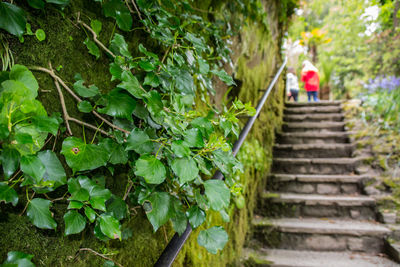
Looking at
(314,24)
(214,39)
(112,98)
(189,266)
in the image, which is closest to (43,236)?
(112,98)

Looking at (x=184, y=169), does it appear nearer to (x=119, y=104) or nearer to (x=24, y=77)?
(x=119, y=104)

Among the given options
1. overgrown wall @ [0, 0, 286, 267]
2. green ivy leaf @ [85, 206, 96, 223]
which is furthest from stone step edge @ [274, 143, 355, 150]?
green ivy leaf @ [85, 206, 96, 223]

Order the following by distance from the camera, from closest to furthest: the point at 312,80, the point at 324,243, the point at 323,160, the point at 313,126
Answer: the point at 324,243 < the point at 323,160 < the point at 313,126 < the point at 312,80

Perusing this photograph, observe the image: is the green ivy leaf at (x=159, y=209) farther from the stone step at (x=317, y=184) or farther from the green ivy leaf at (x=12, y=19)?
the stone step at (x=317, y=184)

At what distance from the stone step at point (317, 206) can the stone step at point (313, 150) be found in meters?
0.74

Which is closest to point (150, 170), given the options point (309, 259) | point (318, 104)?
point (309, 259)

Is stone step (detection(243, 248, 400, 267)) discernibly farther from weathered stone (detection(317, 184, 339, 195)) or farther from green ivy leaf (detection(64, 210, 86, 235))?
green ivy leaf (detection(64, 210, 86, 235))

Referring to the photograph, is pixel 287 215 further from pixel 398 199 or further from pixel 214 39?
pixel 214 39

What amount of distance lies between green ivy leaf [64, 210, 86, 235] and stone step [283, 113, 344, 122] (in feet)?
11.8

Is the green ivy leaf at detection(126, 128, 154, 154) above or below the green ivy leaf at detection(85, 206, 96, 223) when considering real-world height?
above

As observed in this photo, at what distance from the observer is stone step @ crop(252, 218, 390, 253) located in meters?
1.85

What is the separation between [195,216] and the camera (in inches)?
31.7

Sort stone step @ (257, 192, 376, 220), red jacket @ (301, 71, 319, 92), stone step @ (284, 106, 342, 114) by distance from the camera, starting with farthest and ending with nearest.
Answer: red jacket @ (301, 71, 319, 92), stone step @ (284, 106, 342, 114), stone step @ (257, 192, 376, 220)

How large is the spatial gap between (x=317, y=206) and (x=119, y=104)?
2.05 m
